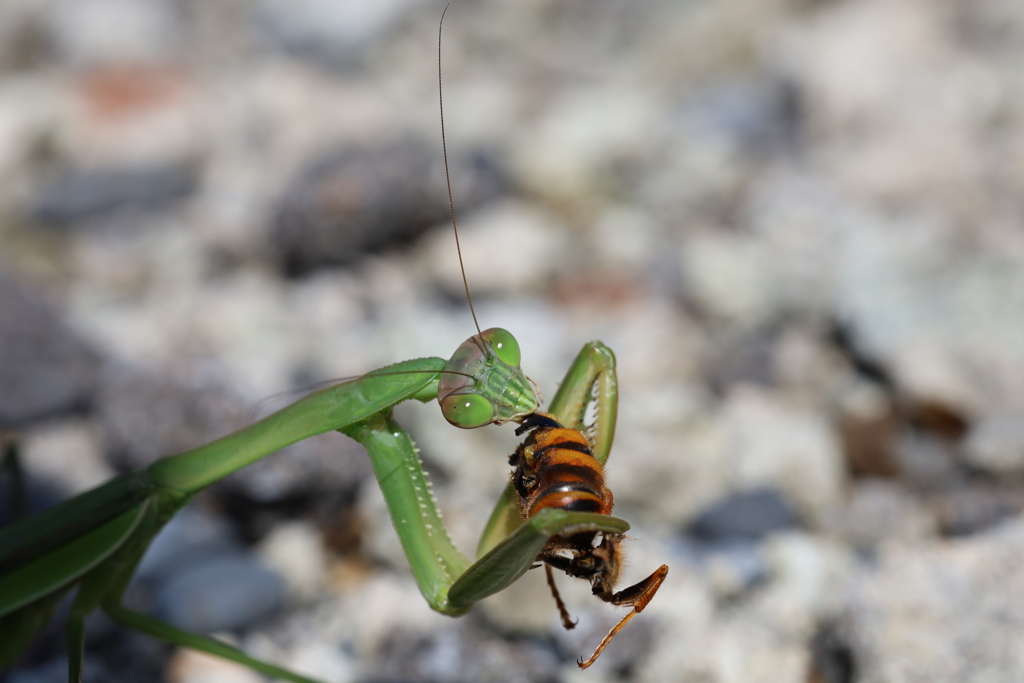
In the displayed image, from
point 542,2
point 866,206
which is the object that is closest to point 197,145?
point 542,2

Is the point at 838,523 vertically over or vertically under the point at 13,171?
under

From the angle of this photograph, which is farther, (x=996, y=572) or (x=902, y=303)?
(x=902, y=303)

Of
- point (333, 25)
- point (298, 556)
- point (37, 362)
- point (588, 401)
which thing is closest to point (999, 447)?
point (588, 401)

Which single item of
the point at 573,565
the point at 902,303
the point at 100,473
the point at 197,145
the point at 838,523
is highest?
the point at 197,145

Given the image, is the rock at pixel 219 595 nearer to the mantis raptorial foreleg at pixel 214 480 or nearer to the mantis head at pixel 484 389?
the mantis raptorial foreleg at pixel 214 480

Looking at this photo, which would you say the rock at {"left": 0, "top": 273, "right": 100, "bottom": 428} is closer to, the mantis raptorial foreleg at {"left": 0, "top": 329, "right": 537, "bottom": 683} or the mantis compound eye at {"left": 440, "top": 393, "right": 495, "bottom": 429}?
the mantis raptorial foreleg at {"left": 0, "top": 329, "right": 537, "bottom": 683}

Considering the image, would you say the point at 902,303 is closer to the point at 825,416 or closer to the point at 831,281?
the point at 831,281

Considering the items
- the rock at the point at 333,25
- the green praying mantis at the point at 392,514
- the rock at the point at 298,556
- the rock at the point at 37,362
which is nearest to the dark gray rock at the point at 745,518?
the green praying mantis at the point at 392,514
